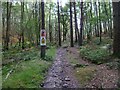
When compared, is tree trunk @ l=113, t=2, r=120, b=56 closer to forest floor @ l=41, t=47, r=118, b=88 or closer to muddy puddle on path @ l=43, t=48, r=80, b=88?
forest floor @ l=41, t=47, r=118, b=88

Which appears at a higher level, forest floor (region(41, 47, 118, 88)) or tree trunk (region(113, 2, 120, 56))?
tree trunk (region(113, 2, 120, 56))

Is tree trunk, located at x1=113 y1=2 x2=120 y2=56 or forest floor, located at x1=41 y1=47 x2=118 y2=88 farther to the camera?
tree trunk, located at x1=113 y1=2 x2=120 y2=56

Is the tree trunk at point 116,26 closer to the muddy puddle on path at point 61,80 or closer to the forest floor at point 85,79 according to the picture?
the forest floor at point 85,79

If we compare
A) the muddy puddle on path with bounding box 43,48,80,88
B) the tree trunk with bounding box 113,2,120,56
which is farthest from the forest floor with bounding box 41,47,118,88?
the tree trunk with bounding box 113,2,120,56

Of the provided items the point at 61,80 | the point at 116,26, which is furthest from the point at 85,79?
the point at 116,26

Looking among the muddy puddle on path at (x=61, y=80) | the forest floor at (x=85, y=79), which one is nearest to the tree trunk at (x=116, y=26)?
the forest floor at (x=85, y=79)

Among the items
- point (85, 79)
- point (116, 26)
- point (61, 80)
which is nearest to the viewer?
point (85, 79)

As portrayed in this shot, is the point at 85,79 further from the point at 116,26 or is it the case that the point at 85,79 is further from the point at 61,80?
the point at 116,26

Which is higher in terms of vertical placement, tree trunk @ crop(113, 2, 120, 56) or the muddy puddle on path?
tree trunk @ crop(113, 2, 120, 56)

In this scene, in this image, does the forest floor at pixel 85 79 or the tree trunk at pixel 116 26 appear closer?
the forest floor at pixel 85 79

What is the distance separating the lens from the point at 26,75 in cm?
1089

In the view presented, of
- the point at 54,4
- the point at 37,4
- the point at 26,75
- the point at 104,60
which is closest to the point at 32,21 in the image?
the point at 37,4

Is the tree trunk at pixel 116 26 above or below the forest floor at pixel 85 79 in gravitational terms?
above

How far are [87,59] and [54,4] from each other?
112 feet
